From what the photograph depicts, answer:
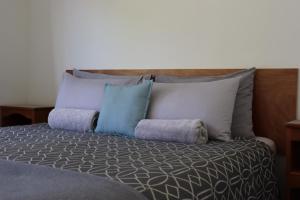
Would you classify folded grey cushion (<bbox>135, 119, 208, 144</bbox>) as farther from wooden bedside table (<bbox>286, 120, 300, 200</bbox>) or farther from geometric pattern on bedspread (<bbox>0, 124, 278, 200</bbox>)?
wooden bedside table (<bbox>286, 120, 300, 200</bbox>)

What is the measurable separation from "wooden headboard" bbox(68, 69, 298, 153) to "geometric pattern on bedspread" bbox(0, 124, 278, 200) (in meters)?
0.28

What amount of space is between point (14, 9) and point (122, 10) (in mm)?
1167

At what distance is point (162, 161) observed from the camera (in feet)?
4.98

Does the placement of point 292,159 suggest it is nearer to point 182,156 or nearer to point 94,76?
point 182,156

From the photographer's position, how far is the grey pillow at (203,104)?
2080 mm

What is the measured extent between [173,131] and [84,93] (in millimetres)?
857

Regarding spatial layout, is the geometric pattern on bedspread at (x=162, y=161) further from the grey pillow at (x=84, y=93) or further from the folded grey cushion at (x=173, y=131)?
the grey pillow at (x=84, y=93)

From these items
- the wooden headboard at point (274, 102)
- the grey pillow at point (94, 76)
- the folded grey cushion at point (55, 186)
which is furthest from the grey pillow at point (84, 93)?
the folded grey cushion at point (55, 186)

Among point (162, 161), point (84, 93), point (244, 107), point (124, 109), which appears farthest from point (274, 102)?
point (84, 93)

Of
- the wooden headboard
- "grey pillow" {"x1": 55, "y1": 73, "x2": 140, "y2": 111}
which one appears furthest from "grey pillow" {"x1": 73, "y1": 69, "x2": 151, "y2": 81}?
the wooden headboard

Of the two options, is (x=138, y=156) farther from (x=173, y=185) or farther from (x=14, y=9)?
(x=14, y=9)

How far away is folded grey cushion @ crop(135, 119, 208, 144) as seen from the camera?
1.96 metres

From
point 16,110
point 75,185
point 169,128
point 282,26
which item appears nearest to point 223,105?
point 169,128

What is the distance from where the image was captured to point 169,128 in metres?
2.03
